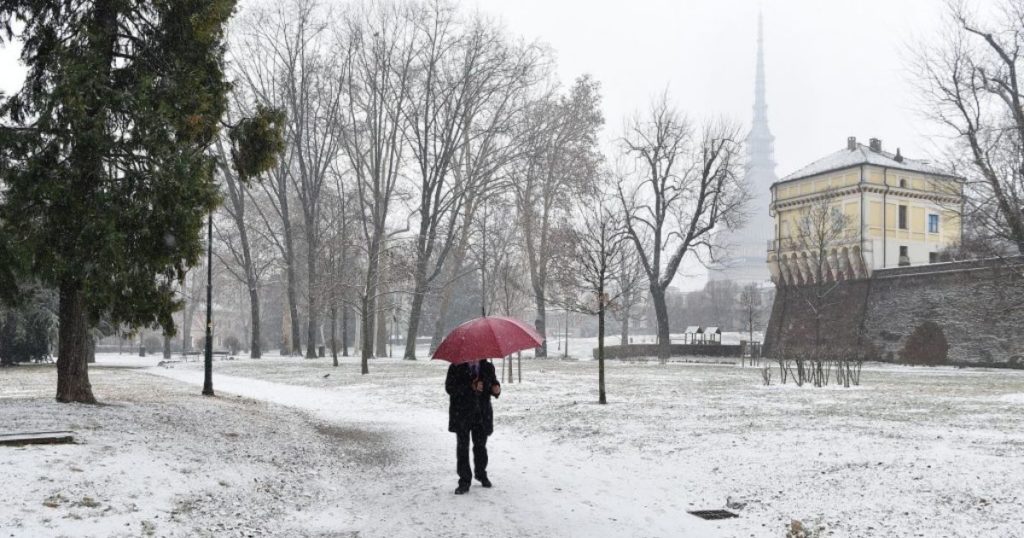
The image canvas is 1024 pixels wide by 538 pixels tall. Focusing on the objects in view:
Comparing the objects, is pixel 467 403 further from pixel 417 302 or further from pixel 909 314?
pixel 909 314

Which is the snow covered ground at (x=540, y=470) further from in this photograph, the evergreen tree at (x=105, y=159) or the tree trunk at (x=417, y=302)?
the tree trunk at (x=417, y=302)

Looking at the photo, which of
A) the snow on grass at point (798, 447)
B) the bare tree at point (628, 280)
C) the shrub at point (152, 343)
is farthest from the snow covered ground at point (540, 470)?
the shrub at point (152, 343)

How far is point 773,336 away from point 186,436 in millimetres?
47662

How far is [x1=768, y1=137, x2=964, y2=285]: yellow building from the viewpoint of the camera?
165 ft

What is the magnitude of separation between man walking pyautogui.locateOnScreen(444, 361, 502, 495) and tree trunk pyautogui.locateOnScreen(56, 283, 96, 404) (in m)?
8.05

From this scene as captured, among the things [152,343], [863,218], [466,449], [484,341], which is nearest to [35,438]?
[466,449]

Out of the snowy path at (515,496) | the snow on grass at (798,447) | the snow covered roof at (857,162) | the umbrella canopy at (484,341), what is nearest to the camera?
the snowy path at (515,496)

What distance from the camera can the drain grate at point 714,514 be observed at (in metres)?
8.55

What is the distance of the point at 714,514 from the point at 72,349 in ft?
36.7

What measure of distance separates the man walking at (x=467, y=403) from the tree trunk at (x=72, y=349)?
26.4 feet

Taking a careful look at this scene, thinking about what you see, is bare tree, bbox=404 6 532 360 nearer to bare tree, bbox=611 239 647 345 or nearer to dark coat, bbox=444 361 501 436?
bare tree, bbox=611 239 647 345

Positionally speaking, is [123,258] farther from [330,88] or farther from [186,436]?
[330,88]

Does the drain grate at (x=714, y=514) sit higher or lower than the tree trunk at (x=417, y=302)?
lower

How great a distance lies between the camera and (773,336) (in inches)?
2117
